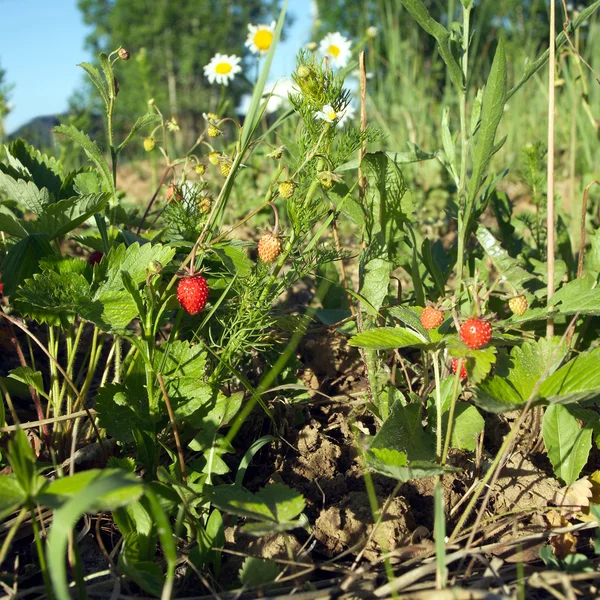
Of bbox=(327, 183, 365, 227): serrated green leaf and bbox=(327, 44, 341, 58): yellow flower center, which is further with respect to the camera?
bbox=(327, 44, 341, 58): yellow flower center

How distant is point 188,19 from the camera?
30.1 metres

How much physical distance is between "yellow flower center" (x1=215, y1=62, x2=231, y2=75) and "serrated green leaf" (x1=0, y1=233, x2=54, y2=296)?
103cm

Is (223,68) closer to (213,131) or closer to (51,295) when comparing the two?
(213,131)

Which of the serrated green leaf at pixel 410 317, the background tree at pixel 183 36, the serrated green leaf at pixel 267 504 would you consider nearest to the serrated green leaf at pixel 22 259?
the serrated green leaf at pixel 267 504

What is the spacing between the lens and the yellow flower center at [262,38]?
1.97 m

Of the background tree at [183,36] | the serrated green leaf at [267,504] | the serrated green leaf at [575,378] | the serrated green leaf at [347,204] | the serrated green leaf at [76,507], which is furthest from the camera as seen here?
the background tree at [183,36]

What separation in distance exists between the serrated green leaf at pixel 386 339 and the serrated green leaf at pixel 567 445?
0.34 metres

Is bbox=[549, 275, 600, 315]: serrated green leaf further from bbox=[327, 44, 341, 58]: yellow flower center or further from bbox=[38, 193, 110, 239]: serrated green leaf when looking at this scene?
bbox=[327, 44, 341, 58]: yellow flower center

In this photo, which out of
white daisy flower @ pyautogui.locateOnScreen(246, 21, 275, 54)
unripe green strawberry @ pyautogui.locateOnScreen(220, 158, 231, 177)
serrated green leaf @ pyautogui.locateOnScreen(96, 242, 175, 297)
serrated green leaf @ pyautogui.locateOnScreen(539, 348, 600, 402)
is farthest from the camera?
white daisy flower @ pyautogui.locateOnScreen(246, 21, 275, 54)

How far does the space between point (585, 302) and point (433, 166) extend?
6.26 feet

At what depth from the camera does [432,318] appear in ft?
3.43

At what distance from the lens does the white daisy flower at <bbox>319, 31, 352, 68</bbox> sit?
197cm

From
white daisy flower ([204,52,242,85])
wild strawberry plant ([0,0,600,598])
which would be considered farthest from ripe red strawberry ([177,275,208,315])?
white daisy flower ([204,52,242,85])

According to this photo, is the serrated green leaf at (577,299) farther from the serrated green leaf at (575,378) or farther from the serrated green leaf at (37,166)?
the serrated green leaf at (37,166)
